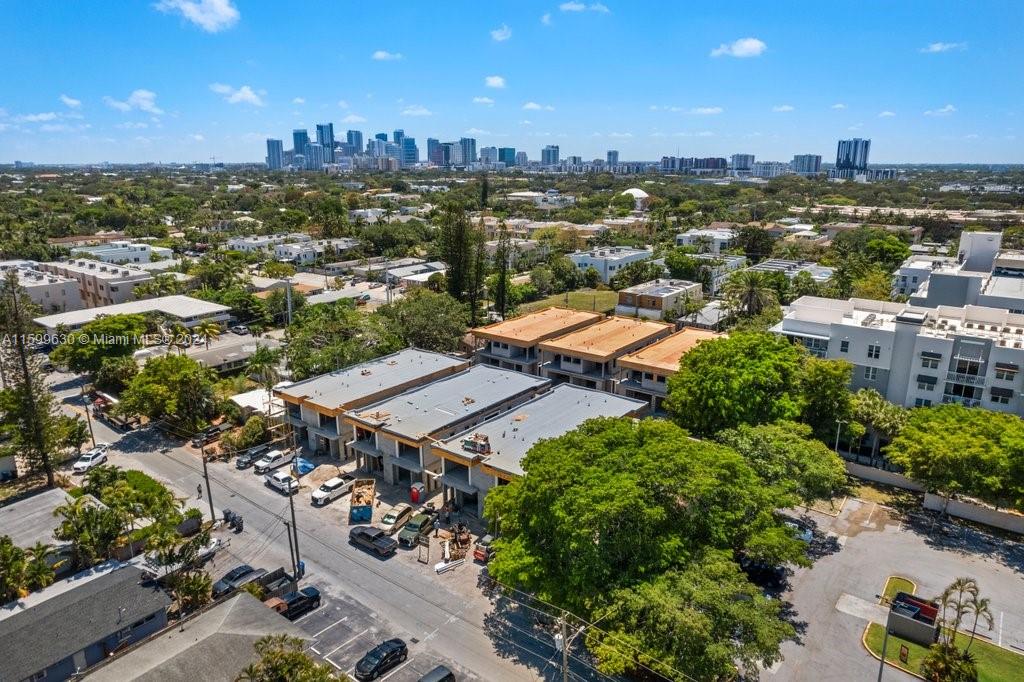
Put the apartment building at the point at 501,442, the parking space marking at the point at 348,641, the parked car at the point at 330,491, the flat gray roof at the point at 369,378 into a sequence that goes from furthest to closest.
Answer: the flat gray roof at the point at 369,378 < the parked car at the point at 330,491 < the apartment building at the point at 501,442 < the parking space marking at the point at 348,641

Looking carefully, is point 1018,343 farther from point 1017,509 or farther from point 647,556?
point 647,556

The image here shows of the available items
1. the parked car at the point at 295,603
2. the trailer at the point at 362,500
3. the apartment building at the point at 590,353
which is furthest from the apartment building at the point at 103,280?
the parked car at the point at 295,603

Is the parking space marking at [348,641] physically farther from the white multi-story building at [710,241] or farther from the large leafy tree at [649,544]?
the white multi-story building at [710,241]

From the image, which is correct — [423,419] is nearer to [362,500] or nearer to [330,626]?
[362,500]

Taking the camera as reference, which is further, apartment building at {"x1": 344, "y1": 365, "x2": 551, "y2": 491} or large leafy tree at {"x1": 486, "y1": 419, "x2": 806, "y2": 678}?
apartment building at {"x1": 344, "y1": 365, "x2": 551, "y2": 491}

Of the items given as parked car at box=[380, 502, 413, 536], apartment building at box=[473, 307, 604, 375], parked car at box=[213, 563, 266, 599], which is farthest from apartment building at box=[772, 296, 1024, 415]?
parked car at box=[213, 563, 266, 599]

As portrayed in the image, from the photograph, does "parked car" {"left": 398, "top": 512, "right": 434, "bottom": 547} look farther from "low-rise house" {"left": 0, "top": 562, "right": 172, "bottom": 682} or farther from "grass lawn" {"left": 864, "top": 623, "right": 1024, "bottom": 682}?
"grass lawn" {"left": 864, "top": 623, "right": 1024, "bottom": 682}

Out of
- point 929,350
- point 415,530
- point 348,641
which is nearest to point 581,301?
point 929,350
